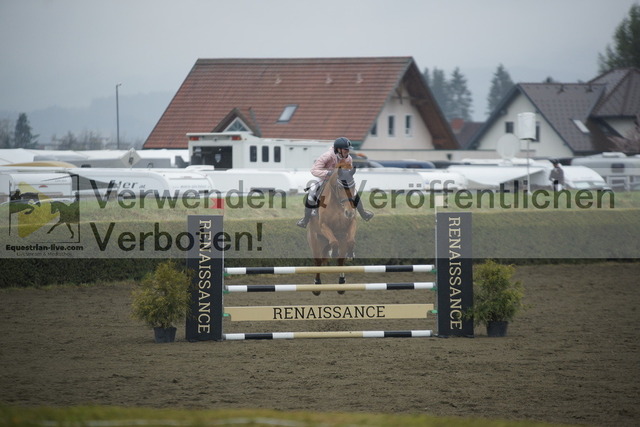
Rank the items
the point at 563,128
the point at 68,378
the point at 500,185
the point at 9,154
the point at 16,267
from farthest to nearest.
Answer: the point at 563,128 < the point at 9,154 < the point at 500,185 < the point at 16,267 < the point at 68,378

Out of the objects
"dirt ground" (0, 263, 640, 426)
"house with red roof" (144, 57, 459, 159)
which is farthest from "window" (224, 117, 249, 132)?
"dirt ground" (0, 263, 640, 426)

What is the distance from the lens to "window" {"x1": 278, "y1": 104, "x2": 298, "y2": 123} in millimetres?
40312

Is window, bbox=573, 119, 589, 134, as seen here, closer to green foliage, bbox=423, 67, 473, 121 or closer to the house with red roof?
the house with red roof

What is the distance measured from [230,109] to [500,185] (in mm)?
15940

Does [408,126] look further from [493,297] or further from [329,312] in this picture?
[329,312]

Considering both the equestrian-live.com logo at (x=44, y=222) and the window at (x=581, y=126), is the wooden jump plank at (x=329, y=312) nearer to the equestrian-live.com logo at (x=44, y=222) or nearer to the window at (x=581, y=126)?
the equestrian-live.com logo at (x=44, y=222)

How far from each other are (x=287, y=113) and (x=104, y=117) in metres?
15.0

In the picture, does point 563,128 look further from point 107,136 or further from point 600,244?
point 600,244

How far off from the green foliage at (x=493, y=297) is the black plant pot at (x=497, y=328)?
0.05 metres

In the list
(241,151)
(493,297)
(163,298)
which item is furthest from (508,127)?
(163,298)

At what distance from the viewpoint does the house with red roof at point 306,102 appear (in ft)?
130

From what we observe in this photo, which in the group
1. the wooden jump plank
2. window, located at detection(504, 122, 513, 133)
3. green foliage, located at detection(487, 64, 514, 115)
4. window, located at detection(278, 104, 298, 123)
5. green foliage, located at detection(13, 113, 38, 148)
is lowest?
the wooden jump plank

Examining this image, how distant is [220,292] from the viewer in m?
9.48

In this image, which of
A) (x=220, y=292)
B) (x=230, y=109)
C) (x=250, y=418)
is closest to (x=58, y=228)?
(x=220, y=292)
